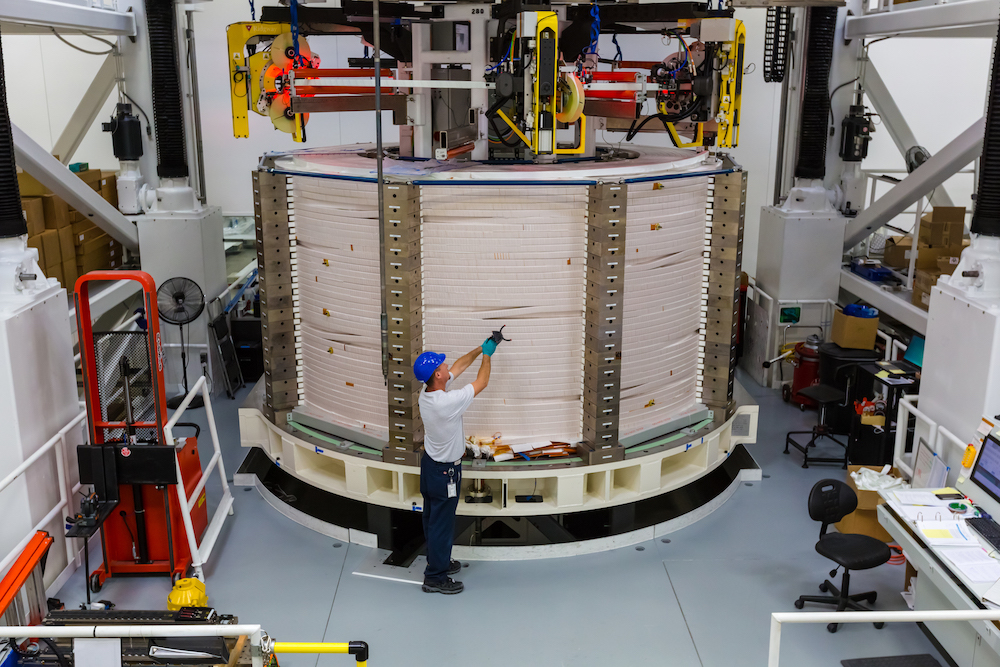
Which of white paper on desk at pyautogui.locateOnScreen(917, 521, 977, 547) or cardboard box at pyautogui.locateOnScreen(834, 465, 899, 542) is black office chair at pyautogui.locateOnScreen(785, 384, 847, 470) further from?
white paper on desk at pyautogui.locateOnScreen(917, 521, 977, 547)

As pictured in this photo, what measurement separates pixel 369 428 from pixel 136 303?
5.16 metres

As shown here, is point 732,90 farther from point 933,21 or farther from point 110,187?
point 110,187

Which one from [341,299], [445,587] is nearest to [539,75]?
[341,299]

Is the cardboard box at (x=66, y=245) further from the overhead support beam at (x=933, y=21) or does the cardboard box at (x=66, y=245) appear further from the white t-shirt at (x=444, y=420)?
the overhead support beam at (x=933, y=21)

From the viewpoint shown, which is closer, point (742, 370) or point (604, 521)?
point (604, 521)

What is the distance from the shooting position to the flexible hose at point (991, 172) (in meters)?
6.17

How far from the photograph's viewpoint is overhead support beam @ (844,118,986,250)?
28.0 feet

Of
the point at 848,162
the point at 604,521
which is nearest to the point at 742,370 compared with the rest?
the point at 848,162

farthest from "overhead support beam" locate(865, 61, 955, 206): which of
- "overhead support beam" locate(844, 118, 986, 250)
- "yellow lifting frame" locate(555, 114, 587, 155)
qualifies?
"yellow lifting frame" locate(555, 114, 587, 155)

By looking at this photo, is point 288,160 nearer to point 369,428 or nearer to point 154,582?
point 369,428

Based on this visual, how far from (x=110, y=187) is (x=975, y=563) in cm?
967

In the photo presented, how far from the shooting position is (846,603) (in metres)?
6.43

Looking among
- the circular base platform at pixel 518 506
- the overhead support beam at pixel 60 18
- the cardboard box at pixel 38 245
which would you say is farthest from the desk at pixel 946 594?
the cardboard box at pixel 38 245

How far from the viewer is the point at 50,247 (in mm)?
9328
